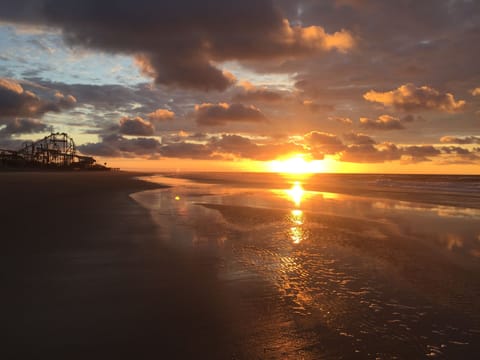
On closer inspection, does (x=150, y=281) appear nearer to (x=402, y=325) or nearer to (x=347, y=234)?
(x=402, y=325)

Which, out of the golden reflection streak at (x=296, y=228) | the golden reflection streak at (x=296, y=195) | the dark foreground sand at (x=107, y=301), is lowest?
the dark foreground sand at (x=107, y=301)

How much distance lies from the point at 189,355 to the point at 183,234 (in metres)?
9.61

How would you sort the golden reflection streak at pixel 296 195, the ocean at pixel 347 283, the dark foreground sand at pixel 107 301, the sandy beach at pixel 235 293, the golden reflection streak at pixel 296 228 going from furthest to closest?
1. the golden reflection streak at pixel 296 195
2. the golden reflection streak at pixel 296 228
3. the ocean at pixel 347 283
4. the sandy beach at pixel 235 293
5. the dark foreground sand at pixel 107 301

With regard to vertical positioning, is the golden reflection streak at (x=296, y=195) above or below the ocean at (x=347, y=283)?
above

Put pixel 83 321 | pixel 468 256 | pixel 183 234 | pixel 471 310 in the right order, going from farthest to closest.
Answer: pixel 183 234
pixel 468 256
pixel 471 310
pixel 83 321

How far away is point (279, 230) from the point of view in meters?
16.1

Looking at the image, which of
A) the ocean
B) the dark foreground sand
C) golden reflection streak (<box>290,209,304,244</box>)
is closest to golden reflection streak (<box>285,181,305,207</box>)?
golden reflection streak (<box>290,209,304,244</box>)

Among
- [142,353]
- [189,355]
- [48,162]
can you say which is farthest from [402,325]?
[48,162]

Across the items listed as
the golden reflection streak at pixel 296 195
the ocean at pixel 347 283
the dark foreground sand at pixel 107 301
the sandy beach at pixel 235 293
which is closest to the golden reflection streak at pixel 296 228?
the ocean at pixel 347 283

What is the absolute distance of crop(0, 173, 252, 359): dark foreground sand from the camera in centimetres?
539

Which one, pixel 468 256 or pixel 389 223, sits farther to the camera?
pixel 389 223

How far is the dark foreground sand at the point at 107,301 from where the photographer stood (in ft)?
17.7

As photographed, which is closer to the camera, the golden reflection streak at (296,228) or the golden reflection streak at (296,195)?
the golden reflection streak at (296,228)

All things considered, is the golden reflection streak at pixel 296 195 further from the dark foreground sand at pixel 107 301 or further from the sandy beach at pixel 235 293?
the dark foreground sand at pixel 107 301
